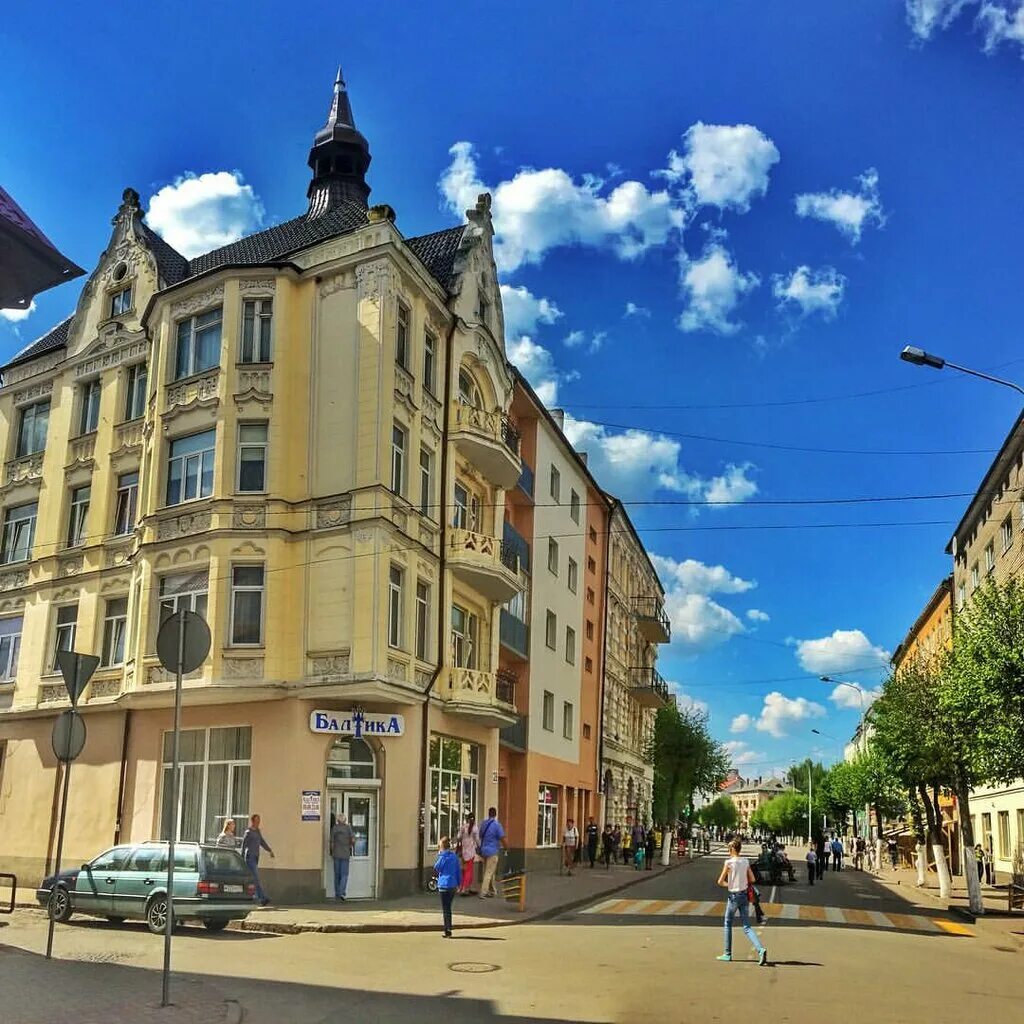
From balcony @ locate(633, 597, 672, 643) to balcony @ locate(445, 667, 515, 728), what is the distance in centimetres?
3109

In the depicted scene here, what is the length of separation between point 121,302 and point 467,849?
16204 mm

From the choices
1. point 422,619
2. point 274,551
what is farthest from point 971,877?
point 274,551

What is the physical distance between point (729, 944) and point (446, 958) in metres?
3.69

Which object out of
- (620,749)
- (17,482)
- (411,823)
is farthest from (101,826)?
(620,749)

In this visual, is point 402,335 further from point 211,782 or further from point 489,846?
point 489,846

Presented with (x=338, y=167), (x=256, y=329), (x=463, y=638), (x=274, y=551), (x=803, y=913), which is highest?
(x=338, y=167)

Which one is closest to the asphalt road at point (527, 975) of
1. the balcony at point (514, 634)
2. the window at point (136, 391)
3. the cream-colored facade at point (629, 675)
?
the window at point (136, 391)

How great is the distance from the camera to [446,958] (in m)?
14.2

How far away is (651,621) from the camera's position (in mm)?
58500

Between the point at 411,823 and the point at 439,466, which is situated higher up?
the point at 439,466

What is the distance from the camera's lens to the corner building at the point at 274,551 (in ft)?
73.7

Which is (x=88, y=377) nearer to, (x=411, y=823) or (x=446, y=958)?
(x=411, y=823)

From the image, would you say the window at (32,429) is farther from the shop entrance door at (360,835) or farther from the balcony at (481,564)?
the shop entrance door at (360,835)

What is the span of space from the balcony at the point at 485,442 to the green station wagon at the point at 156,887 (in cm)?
1282
